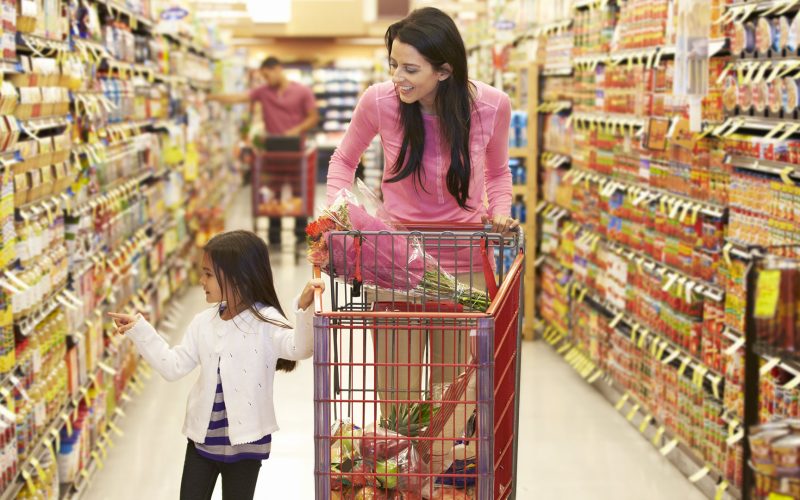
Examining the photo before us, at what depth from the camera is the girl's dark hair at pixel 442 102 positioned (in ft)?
10.2

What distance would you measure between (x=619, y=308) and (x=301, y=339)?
10.9ft

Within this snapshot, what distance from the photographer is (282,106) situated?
1188 cm

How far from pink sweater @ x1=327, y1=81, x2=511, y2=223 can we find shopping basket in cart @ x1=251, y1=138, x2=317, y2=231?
7.98 meters

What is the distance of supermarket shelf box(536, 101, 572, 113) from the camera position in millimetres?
6898

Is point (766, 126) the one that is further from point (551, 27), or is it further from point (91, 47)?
point (551, 27)

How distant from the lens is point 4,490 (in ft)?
11.5

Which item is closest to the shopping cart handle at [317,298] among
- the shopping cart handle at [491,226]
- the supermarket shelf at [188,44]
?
the shopping cart handle at [491,226]

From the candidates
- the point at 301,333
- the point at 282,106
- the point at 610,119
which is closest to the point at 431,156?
the point at 301,333

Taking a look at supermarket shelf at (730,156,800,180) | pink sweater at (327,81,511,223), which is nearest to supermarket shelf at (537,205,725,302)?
supermarket shelf at (730,156,800,180)

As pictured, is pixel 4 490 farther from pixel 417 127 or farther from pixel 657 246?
pixel 657 246

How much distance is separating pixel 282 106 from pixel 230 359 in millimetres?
9046

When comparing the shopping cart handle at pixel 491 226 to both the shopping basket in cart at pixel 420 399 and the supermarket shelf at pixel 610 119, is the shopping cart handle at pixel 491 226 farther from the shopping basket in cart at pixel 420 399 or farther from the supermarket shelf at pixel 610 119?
the supermarket shelf at pixel 610 119

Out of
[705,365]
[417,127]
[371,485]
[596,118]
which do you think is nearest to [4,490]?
[371,485]

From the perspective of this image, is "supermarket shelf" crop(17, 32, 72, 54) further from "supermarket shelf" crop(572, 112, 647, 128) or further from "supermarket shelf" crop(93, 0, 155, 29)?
"supermarket shelf" crop(572, 112, 647, 128)
